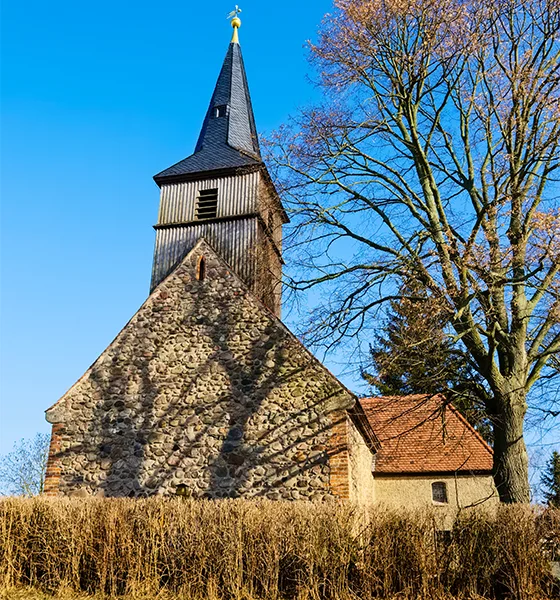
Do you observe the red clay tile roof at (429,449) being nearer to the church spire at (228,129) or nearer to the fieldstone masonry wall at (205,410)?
the fieldstone masonry wall at (205,410)

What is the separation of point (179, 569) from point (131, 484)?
4126 mm

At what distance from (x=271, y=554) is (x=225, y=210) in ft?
34.6

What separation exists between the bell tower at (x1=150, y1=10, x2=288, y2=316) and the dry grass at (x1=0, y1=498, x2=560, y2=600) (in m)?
7.16

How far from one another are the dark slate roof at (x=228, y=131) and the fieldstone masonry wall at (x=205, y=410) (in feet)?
15.7

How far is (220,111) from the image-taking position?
19656 millimetres

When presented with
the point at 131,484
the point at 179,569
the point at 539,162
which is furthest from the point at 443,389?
the point at 131,484

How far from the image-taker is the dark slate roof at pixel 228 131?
57.7 ft

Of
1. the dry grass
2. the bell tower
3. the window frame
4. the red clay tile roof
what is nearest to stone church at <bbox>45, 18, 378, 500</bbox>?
the bell tower

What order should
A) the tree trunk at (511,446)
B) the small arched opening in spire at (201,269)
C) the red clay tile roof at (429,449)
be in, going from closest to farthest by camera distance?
the tree trunk at (511,446) < the small arched opening in spire at (201,269) < the red clay tile roof at (429,449)

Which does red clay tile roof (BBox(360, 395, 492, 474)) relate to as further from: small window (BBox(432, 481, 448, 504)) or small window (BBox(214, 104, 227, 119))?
small window (BBox(214, 104, 227, 119))

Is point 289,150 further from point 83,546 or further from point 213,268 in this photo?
point 83,546

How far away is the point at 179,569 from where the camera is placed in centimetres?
841

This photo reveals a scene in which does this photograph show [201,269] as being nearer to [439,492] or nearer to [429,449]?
[429,449]

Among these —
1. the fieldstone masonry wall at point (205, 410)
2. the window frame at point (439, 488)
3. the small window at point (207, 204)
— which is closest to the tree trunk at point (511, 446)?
the fieldstone masonry wall at point (205, 410)
